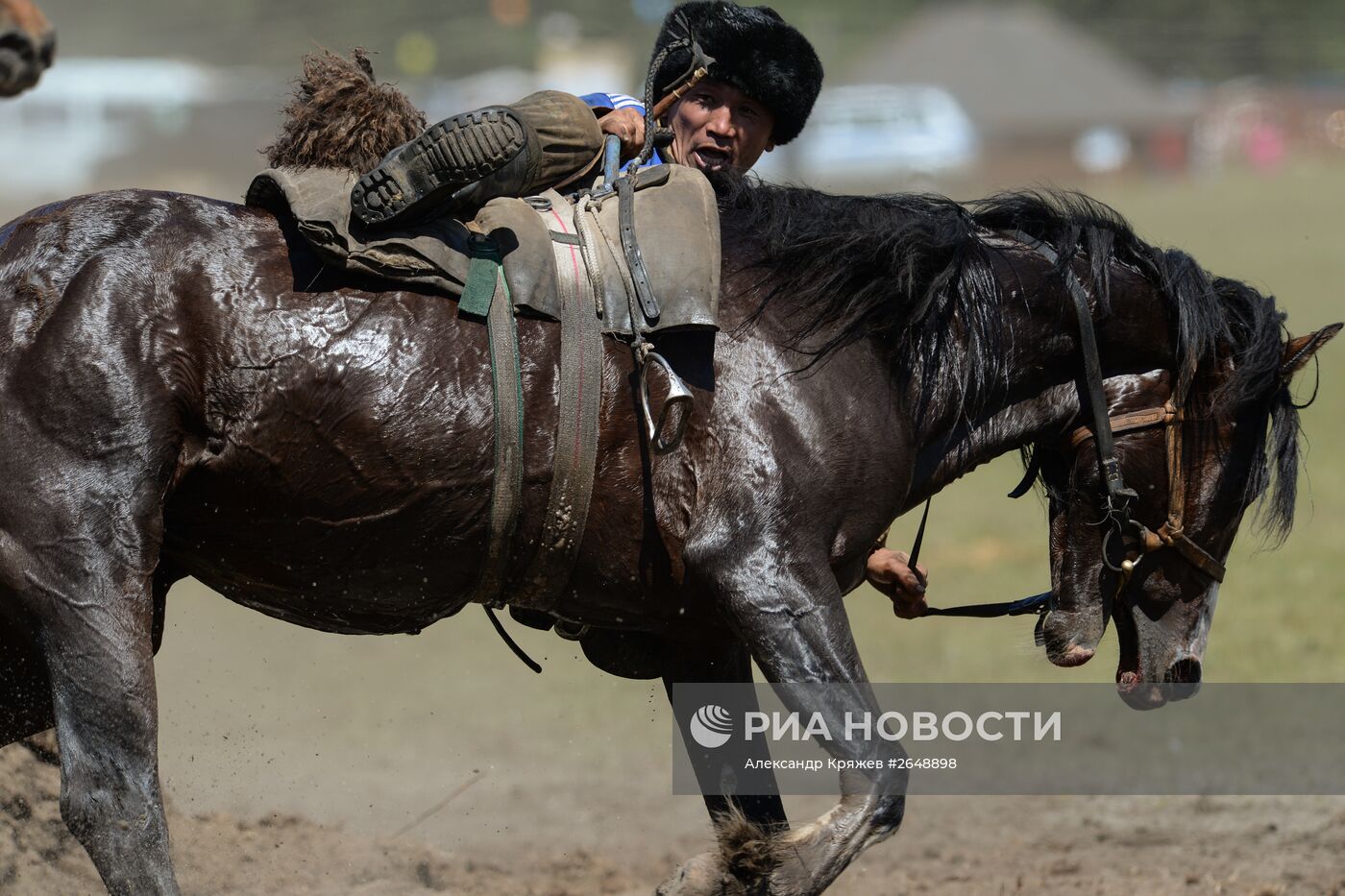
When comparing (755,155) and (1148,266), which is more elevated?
(755,155)

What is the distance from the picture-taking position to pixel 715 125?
4.35 meters

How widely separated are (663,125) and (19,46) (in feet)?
5.86

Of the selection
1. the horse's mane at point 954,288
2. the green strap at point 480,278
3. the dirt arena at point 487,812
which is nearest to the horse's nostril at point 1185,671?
the horse's mane at point 954,288

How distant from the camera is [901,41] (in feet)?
190

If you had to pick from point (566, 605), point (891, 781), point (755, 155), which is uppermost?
point (755, 155)

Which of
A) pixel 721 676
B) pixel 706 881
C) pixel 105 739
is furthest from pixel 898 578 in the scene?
pixel 105 739

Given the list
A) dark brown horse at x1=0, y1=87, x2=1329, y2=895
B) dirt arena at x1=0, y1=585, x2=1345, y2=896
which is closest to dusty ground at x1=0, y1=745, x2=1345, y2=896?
dirt arena at x1=0, y1=585, x2=1345, y2=896

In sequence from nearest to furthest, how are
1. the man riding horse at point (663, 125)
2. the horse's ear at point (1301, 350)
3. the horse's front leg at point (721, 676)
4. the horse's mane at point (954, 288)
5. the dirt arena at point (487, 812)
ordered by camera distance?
the man riding horse at point (663, 125)
the horse's mane at point (954, 288)
the horse's ear at point (1301, 350)
the horse's front leg at point (721, 676)
the dirt arena at point (487, 812)

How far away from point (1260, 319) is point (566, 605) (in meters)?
1.94

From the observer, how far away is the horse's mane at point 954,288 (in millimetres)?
3723

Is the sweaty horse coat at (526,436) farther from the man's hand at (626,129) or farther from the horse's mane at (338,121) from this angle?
the man's hand at (626,129)

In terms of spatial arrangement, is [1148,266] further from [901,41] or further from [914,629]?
[901,41]

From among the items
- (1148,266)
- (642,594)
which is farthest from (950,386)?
(642,594)

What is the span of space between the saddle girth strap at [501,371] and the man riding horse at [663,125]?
171 millimetres
